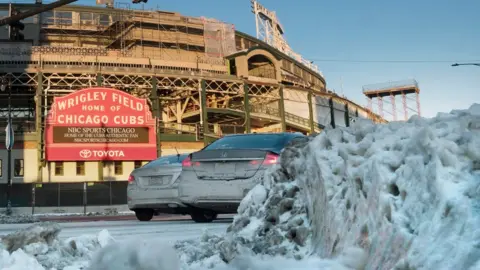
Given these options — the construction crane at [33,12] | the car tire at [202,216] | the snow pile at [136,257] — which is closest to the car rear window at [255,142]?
the car tire at [202,216]

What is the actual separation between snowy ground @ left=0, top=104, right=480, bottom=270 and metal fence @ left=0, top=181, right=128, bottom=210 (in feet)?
66.0

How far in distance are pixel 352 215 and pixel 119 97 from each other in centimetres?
3610

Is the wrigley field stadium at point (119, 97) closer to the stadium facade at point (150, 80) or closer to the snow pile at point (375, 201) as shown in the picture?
the stadium facade at point (150, 80)

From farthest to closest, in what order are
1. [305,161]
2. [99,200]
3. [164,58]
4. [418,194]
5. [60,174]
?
[164,58] < [60,174] < [99,200] < [305,161] < [418,194]

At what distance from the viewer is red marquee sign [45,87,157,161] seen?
3616cm

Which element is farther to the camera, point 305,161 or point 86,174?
point 86,174

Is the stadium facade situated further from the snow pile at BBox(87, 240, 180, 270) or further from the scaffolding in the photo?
the snow pile at BBox(87, 240, 180, 270)

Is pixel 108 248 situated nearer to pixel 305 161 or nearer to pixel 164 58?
pixel 305 161

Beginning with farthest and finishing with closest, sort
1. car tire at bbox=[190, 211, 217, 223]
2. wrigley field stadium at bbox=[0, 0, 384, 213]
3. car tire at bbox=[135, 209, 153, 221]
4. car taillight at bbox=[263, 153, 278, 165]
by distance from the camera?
1. wrigley field stadium at bbox=[0, 0, 384, 213]
2. car tire at bbox=[135, 209, 153, 221]
3. car tire at bbox=[190, 211, 217, 223]
4. car taillight at bbox=[263, 153, 278, 165]

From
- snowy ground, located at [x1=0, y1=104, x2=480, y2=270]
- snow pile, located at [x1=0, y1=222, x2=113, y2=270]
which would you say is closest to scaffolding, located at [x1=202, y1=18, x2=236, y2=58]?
snow pile, located at [x1=0, y1=222, x2=113, y2=270]

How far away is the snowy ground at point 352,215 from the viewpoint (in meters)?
2.67

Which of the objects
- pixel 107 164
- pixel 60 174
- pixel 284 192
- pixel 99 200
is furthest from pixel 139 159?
pixel 284 192

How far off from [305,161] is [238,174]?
411 cm

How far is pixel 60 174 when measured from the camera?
36688 millimetres
